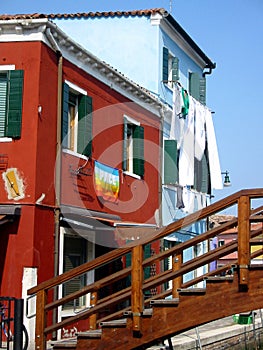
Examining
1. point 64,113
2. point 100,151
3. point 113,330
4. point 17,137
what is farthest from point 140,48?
point 113,330

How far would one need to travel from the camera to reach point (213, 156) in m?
23.5

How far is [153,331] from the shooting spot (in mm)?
8227

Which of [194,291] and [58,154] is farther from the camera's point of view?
[58,154]

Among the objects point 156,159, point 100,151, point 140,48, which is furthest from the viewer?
point 140,48

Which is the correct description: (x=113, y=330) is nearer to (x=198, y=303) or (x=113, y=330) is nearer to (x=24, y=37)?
(x=198, y=303)

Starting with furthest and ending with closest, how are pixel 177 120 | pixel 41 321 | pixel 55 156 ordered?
pixel 177 120 < pixel 55 156 < pixel 41 321

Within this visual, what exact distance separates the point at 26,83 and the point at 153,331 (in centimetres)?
610

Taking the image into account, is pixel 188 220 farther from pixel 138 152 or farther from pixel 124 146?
pixel 138 152

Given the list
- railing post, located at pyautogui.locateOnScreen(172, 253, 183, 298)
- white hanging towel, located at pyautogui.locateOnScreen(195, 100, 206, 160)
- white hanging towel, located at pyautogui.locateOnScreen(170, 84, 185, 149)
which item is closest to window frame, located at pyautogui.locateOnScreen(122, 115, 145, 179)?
white hanging towel, located at pyautogui.locateOnScreen(170, 84, 185, 149)

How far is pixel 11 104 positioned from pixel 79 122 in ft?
7.28

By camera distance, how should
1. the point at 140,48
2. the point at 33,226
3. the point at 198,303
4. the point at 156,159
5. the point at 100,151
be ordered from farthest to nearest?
the point at 140,48
the point at 156,159
the point at 100,151
the point at 33,226
the point at 198,303

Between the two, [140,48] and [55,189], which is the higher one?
[140,48]

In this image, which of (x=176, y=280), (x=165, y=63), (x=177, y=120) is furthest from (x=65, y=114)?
(x=165, y=63)

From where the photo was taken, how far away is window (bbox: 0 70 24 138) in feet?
40.8
